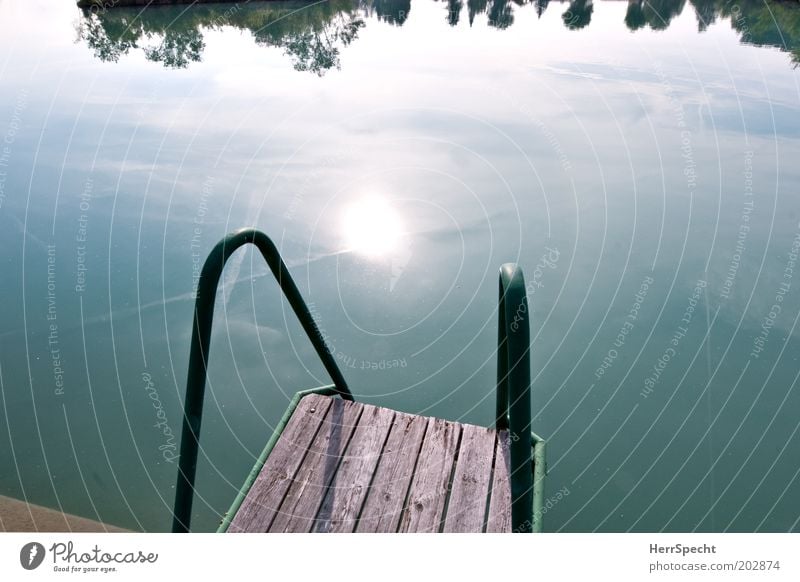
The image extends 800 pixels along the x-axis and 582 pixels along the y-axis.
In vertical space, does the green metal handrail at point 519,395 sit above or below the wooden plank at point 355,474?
above

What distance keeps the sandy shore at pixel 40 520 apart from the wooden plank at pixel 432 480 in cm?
181

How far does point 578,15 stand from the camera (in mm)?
15094

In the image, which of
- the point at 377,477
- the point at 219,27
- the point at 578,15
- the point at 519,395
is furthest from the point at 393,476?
the point at 578,15

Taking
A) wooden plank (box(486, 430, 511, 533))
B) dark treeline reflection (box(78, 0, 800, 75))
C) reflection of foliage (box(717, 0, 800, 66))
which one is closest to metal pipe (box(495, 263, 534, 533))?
wooden plank (box(486, 430, 511, 533))

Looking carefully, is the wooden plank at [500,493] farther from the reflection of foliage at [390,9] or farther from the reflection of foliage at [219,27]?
the reflection of foliage at [390,9]

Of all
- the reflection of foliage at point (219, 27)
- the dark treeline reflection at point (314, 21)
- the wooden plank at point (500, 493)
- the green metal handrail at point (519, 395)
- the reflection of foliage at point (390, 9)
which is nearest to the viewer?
the green metal handrail at point (519, 395)

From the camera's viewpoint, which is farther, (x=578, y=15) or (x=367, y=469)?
(x=578, y=15)

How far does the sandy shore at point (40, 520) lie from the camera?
2834mm

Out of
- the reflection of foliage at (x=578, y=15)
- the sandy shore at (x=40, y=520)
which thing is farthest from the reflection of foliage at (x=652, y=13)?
the sandy shore at (x=40, y=520)

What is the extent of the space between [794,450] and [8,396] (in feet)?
16.2

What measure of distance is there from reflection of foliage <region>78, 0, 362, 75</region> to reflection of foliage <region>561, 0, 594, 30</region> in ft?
18.5

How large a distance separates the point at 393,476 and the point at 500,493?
0.42 m

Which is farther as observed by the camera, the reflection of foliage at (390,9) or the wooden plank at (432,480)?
the reflection of foliage at (390,9)
